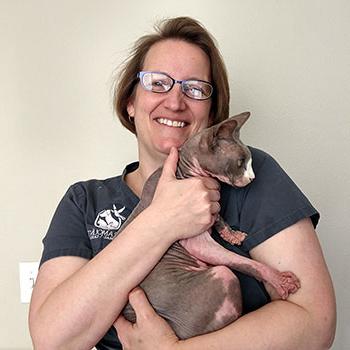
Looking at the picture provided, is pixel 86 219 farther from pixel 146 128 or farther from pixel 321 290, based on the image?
pixel 321 290

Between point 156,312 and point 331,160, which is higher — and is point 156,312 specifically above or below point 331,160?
below

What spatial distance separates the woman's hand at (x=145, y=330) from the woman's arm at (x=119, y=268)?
0.12ft

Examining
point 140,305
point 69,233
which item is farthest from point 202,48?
point 140,305

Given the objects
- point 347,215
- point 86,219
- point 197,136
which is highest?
point 197,136

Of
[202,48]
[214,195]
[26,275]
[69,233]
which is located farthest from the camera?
[26,275]

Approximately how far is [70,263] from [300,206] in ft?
1.76

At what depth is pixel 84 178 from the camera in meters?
1.72

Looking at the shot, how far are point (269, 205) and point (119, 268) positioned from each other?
0.35 metres

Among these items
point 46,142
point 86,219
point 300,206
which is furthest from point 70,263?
point 46,142

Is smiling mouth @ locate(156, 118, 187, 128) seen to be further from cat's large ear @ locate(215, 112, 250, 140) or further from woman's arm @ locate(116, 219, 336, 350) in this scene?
woman's arm @ locate(116, 219, 336, 350)

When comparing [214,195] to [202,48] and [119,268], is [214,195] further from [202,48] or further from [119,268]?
[202,48]

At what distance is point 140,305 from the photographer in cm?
102

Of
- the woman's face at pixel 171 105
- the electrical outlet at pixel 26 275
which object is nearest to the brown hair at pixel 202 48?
the woman's face at pixel 171 105

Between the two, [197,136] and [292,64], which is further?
[292,64]
